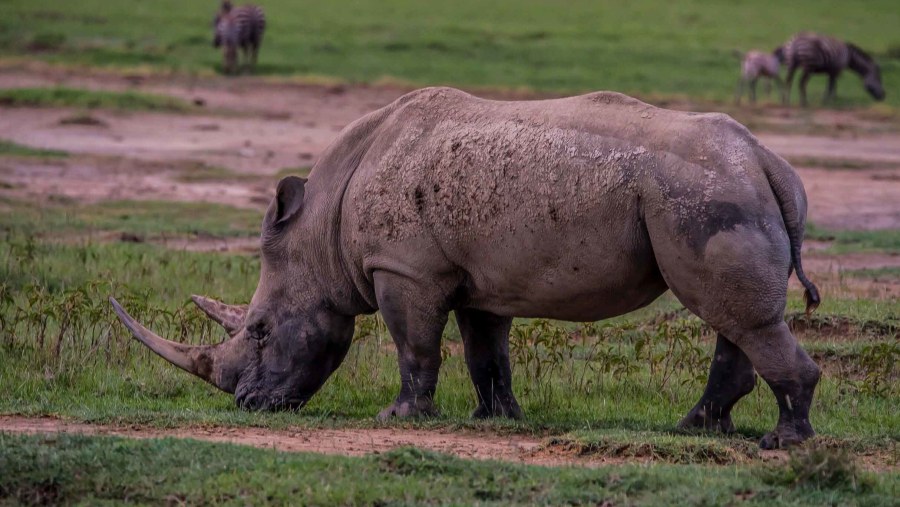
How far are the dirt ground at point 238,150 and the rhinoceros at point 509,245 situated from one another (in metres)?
4.50

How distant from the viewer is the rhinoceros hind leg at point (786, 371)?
6.90 m

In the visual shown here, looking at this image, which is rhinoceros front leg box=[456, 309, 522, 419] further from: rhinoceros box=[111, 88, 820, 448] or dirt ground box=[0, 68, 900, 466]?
dirt ground box=[0, 68, 900, 466]

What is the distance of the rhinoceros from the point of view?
6.87m

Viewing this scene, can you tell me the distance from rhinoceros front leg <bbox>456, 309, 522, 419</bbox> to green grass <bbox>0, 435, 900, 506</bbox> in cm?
178

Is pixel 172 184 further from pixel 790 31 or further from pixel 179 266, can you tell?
pixel 790 31

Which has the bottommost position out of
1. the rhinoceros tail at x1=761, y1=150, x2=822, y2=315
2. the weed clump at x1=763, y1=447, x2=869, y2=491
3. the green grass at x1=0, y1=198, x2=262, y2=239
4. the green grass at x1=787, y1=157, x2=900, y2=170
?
the green grass at x1=0, y1=198, x2=262, y2=239

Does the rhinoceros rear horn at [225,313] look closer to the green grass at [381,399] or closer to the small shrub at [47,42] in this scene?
the green grass at [381,399]

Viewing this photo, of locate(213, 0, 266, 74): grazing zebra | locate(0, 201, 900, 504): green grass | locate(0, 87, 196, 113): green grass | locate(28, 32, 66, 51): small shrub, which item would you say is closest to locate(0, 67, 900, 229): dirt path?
locate(0, 87, 196, 113): green grass

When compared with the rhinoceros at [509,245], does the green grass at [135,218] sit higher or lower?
lower

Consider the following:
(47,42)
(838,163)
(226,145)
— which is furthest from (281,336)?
(47,42)

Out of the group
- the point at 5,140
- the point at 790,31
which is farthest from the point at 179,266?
the point at 790,31

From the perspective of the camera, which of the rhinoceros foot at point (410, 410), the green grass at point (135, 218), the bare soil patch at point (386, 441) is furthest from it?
the green grass at point (135, 218)

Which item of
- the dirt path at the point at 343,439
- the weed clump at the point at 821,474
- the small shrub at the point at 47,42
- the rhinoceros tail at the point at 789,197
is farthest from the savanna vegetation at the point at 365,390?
the small shrub at the point at 47,42

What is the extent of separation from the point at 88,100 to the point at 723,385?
56.8ft
